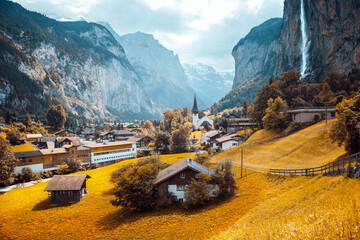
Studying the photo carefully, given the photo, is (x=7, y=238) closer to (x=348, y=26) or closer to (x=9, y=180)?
(x=9, y=180)

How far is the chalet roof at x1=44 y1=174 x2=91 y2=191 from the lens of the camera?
4091 cm

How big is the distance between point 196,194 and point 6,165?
51879 millimetres

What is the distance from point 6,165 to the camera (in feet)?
168

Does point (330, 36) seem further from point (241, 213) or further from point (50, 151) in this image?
point (50, 151)

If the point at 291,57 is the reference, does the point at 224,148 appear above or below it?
below

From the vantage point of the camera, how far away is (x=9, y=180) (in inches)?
2060

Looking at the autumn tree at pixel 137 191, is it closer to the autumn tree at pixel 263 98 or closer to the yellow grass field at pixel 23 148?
the autumn tree at pixel 263 98

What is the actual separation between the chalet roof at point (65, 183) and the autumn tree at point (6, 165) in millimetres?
18700

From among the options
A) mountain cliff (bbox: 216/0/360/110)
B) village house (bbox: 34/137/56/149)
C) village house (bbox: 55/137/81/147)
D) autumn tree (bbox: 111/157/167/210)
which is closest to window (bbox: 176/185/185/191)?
autumn tree (bbox: 111/157/167/210)

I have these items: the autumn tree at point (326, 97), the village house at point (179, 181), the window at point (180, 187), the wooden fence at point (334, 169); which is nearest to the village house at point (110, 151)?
the village house at point (179, 181)

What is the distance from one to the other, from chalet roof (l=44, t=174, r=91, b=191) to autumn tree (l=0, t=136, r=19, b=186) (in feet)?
61.4

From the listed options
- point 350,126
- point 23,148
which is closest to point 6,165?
point 23,148

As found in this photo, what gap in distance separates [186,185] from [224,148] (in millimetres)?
41121

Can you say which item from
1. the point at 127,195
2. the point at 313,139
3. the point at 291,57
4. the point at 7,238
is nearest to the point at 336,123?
the point at 313,139
